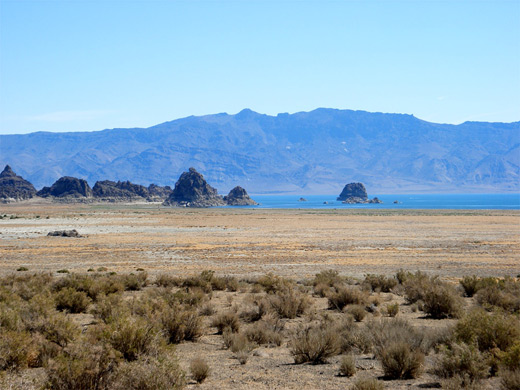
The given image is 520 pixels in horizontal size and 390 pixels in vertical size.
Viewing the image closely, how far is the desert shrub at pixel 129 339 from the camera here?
8.58 meters

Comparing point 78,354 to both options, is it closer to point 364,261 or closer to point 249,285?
point 249,285

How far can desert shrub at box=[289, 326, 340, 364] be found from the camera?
9.90 metres

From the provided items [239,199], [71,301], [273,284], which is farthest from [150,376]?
[239,199]

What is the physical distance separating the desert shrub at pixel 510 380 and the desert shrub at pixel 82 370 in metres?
5.64

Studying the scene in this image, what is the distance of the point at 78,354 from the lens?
7.36m

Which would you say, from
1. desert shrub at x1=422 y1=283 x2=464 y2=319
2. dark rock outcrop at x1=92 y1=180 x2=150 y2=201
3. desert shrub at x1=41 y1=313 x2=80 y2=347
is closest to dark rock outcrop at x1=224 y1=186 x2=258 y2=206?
dark rock outcrop at x1=92 y1=180 x2=150 y2=201

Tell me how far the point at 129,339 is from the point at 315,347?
3.59 metres

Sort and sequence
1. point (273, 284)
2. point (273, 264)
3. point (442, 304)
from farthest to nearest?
point (273, 264), point (273, 284), point (442, 304)

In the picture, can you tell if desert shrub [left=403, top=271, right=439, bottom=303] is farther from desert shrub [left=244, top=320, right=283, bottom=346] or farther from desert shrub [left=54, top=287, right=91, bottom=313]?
desert shrub [left=54, top=287, right=91, bottom=313]

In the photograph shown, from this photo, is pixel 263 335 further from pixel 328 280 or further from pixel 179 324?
pixel 328 280

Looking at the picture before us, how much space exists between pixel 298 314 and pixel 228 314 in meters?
2.72

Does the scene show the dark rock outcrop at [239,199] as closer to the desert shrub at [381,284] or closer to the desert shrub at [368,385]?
the desert shrub at [381,284]

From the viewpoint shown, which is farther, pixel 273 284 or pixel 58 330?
pixel 273 284

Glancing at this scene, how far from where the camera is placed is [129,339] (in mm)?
8648
